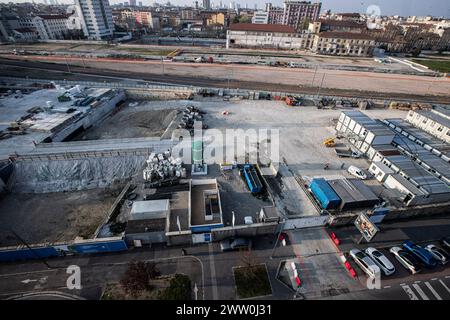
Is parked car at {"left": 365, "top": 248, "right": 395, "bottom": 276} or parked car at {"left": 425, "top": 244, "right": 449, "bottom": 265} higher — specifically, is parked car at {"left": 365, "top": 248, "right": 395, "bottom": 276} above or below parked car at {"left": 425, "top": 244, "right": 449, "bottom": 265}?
above

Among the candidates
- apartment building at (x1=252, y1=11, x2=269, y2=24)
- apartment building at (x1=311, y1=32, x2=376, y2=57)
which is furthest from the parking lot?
apartment building at (x1=252, y1=11, x2=269, y2=24)

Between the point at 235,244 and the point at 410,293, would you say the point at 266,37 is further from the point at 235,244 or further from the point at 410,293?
the point at 410,293

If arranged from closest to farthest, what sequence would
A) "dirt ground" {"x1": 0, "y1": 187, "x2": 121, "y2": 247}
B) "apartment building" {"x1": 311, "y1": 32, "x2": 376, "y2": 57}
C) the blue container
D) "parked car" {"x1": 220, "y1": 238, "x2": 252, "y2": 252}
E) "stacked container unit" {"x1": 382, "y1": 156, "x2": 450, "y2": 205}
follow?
1. "parked car" {"x1": 220, "y1": 238, "x2": 252, "y2": 252}
2. "dirt ground" {"x1": 0, "y1": 187, "x2": 121, "y2": 247}
3. the blue container
4. "stacked container unit" {"x1": 382, "y1": 156, "x2": 450, "y2": 205}
5. "apartment building" {"x1": 311, "y1": 32, "x2": 376, "y2": 57}

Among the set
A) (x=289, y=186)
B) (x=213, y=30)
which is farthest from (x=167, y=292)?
(x=213, y=30)

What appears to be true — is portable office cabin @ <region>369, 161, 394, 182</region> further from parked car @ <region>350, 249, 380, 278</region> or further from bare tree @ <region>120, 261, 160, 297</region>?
bare tree @ <region>120, 261, 160, 297</region>

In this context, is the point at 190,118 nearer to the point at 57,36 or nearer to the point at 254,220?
the point at 254,220
